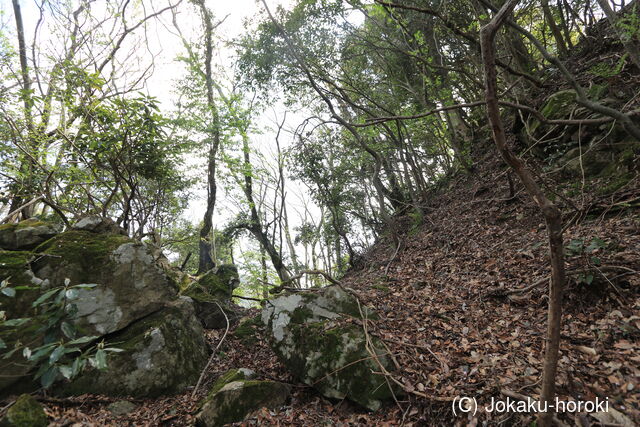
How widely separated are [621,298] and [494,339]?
5.27ft

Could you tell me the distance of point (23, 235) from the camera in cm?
562

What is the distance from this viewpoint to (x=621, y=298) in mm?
3738

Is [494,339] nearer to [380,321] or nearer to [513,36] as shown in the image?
[380,321]

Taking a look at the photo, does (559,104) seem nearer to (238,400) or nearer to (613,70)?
(613,70)

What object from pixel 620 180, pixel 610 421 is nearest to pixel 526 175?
pixel 610 421

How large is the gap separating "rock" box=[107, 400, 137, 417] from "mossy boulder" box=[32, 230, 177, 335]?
120 cm

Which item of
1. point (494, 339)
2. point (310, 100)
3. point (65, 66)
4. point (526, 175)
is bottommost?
point (494, 339)

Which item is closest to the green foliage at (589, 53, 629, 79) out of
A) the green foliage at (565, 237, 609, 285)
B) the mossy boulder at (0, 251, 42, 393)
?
the green foliage at (565, 237, 609, 285)

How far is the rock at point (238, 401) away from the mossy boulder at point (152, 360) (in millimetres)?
1076

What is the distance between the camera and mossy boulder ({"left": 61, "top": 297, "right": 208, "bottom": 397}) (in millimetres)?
4547

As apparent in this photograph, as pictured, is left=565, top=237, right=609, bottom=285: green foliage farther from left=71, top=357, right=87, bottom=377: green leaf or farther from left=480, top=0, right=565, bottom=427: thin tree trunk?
left=71, top=357, right=87, bottom=377: green leaf

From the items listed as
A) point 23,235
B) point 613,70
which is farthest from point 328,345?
point 613,70

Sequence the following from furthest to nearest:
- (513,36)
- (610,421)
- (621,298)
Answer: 1. (513,36)
2. (621,298)
3. (610,421)

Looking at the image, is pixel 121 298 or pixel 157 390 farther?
pixel 121 298
